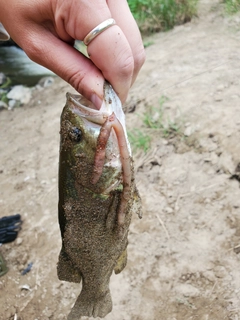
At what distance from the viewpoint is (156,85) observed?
18.2 ft

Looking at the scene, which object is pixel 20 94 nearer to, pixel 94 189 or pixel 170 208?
pixel 170 208

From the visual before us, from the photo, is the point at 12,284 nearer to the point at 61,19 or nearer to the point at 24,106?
the point at 61,19

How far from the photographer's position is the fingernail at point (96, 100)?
202cm

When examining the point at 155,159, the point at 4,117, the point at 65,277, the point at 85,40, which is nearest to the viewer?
the point at 85,40

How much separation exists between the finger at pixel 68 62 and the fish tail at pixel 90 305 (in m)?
1.29

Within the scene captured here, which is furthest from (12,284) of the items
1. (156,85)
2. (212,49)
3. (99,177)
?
(212,49)

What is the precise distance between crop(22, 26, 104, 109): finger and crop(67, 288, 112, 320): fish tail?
129 centimetres

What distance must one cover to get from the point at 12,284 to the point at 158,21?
5364mm

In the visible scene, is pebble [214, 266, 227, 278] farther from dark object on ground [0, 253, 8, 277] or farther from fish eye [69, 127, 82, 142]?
dark object on ground [0, 253, 8, 277]

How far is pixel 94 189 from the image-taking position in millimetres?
2219

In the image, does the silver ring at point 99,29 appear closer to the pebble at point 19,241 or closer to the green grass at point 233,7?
the pebble at point 19,241

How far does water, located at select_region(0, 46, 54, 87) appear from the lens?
8.92 m

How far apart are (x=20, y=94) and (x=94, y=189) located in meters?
6.32

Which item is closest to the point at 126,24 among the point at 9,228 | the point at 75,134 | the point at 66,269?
the point at 75,134
